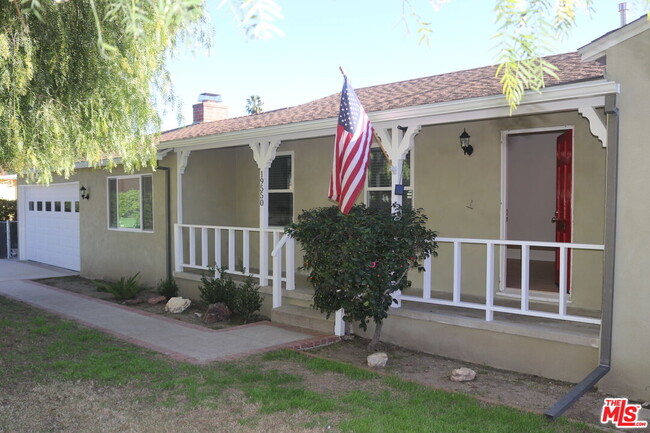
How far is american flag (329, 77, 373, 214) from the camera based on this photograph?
6312 mm

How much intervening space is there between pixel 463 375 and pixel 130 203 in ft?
28.2

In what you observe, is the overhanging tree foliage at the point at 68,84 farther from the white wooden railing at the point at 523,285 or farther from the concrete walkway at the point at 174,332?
the white wooden railing at the point at 523,285

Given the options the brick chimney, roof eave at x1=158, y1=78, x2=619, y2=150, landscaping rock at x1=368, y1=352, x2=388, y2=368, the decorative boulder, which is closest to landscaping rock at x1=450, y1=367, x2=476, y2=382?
landscaping rock at x1=368, y1=352, x2=388, y2=368

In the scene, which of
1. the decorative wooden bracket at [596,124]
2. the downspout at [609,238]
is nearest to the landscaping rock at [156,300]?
the downspout at [609,238]

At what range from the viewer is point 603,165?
6.89m

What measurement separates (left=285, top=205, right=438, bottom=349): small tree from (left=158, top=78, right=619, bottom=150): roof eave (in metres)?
1.20

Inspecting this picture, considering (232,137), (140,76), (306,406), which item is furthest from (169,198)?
(306,406)

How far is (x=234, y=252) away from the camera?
10.4 m

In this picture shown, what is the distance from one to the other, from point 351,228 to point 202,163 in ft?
18.7

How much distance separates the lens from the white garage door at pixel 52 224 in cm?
1444

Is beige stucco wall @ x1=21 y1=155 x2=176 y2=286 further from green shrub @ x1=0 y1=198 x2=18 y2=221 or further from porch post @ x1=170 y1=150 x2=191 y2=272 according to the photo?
green shrub @ x1=0 y1=198 x2=18 y2=221

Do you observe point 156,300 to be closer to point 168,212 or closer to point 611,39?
point 168,212

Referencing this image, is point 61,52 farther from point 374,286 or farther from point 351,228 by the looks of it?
point 374,286

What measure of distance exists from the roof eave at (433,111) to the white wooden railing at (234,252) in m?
1.45
